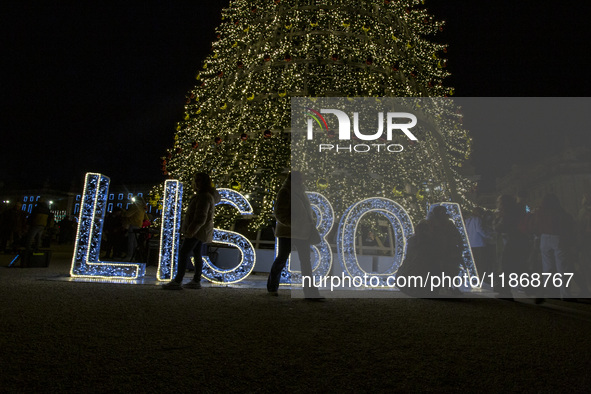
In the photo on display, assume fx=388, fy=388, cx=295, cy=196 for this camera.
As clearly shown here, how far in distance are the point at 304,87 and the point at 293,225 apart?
8.12 meters

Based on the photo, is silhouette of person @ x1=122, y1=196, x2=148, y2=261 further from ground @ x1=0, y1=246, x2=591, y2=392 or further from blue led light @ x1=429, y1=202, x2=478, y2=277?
blue led light @ x1=429, y1=202, x2=478, y2=277

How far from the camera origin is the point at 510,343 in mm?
3082

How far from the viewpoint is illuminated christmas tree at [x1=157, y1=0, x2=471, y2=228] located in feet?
39.2

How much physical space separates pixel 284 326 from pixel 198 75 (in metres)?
12.9

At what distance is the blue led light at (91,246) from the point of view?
661 cm

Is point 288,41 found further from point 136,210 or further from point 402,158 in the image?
point 136,210

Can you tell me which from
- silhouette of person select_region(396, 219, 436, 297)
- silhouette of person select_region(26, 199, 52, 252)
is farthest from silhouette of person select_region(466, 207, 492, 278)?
silhouette of person select_region(26, 199, 52, 252)

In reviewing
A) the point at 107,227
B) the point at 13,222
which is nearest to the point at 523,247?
the point at 107,227

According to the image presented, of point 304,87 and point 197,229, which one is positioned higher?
point 304,87

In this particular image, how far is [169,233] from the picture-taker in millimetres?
6750

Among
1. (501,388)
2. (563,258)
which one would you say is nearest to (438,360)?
(501,388)

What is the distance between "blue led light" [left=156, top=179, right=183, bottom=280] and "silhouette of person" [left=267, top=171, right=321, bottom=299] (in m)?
1.98

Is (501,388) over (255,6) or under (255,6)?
under

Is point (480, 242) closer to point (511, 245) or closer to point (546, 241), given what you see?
point (546, 241)
